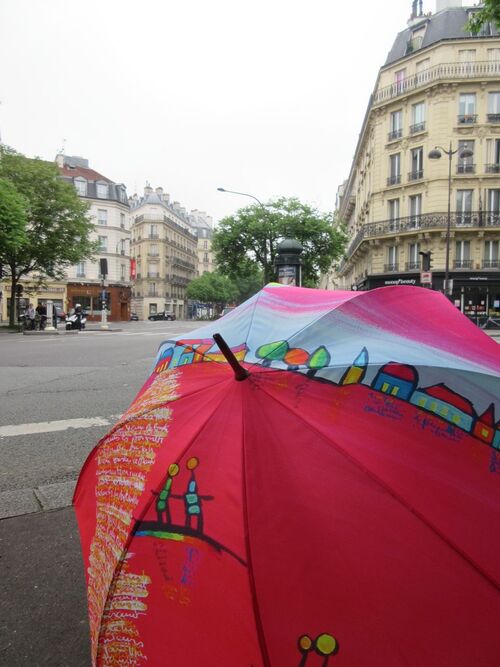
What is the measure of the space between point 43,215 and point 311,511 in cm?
3039

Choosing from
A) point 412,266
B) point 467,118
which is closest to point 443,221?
point 412,266

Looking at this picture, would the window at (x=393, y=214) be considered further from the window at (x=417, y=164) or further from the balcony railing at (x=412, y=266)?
the balcony railing at (x=412, y=266)

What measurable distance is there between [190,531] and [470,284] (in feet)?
115

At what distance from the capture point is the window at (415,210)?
33.9m

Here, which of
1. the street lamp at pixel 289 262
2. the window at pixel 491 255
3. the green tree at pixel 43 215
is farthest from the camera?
the window at pixel 491 255

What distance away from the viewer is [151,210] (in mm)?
83438

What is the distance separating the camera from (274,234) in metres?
39.6

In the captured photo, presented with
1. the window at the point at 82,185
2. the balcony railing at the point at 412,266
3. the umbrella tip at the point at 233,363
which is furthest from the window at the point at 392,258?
the window at the point at 82,185

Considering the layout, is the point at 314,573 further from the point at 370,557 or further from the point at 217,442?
the point at 217,442

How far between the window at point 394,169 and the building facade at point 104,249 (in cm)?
3545

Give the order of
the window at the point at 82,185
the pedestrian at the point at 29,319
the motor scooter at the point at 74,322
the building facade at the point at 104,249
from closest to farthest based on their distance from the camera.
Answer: the pedestrian at the point at 29,319, the motor scooter at the point at 74,322, the building facade at the point at 104,249, the window at the point at 82,185

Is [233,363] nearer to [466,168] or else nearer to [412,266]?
[412,266]

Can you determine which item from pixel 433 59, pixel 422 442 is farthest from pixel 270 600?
pixel 433 59

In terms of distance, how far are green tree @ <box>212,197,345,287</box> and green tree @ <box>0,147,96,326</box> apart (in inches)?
552
